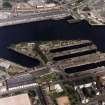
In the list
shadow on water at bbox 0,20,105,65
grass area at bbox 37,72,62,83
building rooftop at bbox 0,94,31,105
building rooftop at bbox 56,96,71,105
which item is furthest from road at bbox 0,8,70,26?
building rooftop at bbox 56,96,71,105

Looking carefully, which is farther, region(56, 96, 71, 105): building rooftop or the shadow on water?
the shadow on water

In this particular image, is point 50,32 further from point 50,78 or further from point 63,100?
point 63,100

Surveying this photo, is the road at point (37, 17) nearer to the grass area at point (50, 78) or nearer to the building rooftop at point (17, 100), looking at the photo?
the grass area at point (50, 78)

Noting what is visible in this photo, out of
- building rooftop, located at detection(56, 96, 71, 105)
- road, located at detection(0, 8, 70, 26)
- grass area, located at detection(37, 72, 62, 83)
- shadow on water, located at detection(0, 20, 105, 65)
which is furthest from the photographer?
road, located at detection(0, 8, 70, 26)

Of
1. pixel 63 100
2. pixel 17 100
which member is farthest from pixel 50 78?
pixel 17 100

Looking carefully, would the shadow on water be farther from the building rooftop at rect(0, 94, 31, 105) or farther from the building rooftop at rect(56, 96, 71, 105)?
the building rooftop at rect(56, 96, 71, 105)

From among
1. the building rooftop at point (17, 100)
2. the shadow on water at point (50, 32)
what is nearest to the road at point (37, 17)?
the shadow on water at point (50, 32)

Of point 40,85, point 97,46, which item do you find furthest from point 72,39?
point 40,85
